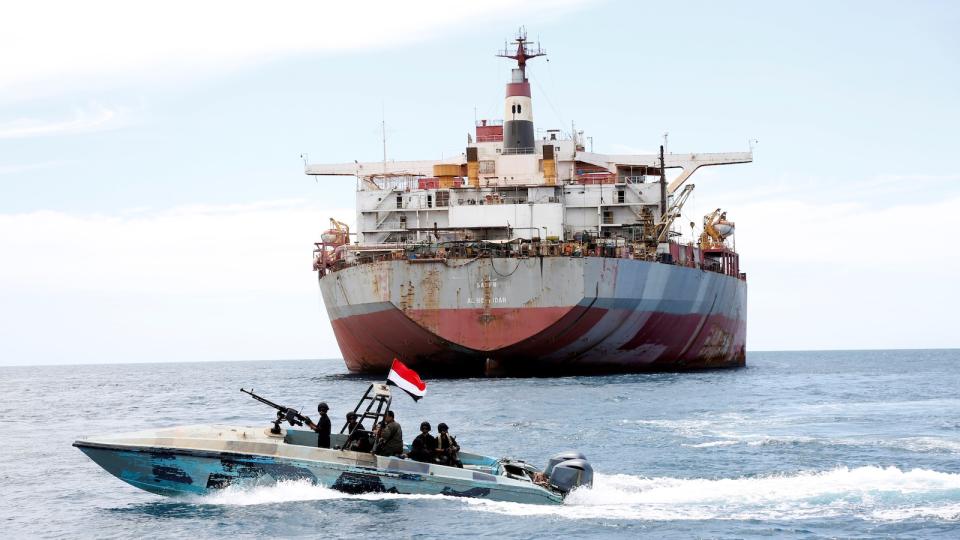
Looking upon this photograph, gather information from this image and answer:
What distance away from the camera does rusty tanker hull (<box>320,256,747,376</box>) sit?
1986 inches

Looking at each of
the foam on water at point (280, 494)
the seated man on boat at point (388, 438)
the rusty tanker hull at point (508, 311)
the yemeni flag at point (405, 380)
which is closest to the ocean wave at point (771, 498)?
the seated man on boat at point (388, 438)

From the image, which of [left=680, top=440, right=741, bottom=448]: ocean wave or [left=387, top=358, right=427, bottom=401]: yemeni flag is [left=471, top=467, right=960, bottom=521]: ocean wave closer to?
[left=387, top=358, right=427, bottom=401]: yemeni flag

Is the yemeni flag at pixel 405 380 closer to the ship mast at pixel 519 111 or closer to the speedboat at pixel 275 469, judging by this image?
the speedboat at pixel 275 469

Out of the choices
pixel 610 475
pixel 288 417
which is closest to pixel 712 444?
pixel 610 475

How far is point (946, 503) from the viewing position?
21.4 meters

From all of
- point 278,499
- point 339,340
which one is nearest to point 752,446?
point 278,499

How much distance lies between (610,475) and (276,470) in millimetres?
6866

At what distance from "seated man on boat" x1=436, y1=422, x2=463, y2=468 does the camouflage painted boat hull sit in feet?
0.96

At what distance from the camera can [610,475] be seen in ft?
80.8

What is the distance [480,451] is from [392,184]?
123 feet

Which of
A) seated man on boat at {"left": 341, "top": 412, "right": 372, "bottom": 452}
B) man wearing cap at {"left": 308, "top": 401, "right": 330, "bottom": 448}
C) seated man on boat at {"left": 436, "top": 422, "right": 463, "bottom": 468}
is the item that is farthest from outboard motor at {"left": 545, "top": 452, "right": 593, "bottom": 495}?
man wearing cap at {"left": 308, "top": 401, "right": 330, "bottom": 448}

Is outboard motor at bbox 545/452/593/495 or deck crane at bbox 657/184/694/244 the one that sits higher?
deck crane at bbox 657/184/694/244

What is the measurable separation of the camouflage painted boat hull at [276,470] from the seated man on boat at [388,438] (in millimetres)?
171

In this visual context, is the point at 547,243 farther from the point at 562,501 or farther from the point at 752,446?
the point at 562,501
